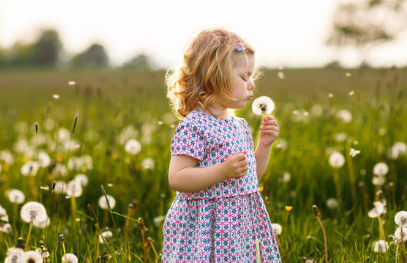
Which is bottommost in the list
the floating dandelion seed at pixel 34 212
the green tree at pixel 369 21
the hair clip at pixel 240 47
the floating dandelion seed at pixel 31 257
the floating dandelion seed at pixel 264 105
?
the floating dandelion seed at pixel 31 257

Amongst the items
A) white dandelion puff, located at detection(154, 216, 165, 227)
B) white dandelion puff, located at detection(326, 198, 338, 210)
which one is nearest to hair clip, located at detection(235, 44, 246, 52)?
white dandelion puff, located at detection(154, 216, 165, 227)

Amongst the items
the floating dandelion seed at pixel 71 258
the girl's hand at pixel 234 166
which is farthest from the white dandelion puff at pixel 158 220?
the girl's hand at pixel 234 166

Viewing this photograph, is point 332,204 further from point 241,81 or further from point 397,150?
point 241,81

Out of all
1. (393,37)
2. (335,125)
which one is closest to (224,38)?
(335,125)

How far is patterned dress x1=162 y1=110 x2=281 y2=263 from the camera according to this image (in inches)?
82.5

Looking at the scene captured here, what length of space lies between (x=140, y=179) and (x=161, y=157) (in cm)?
30

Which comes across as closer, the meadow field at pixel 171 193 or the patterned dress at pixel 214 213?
the patterned dress at pixel 214 213

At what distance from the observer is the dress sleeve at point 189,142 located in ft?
6.85

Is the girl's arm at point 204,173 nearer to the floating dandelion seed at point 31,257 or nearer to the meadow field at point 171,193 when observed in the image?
the meadow field at point 171,193

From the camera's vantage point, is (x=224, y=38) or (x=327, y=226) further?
(x=327, y=226)

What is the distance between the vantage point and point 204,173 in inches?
79.6

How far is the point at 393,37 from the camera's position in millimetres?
39375

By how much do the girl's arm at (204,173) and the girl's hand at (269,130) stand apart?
1.16 ft

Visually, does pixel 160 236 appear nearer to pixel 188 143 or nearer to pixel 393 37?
pixel 188 143
